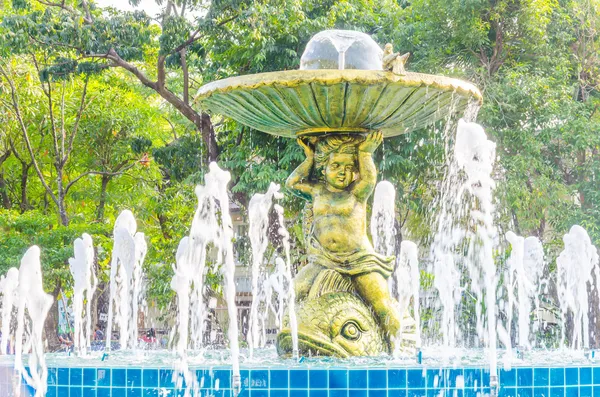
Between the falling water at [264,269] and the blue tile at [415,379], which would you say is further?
the falling water at [264,269]

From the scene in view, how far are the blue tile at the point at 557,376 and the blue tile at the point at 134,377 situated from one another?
2691 millimetres

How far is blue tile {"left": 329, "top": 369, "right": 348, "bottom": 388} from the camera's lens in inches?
232

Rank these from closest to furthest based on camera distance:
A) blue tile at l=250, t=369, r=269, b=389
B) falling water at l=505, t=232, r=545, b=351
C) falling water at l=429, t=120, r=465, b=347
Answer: blue tile at l=250, t=369, r=269, b=389, falling water at l=429, t=120, r=465, b=347, falling water at l=505, t=232, r=545, b=351

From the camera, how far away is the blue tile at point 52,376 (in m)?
6.50

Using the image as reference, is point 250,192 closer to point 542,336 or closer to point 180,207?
point 180,207

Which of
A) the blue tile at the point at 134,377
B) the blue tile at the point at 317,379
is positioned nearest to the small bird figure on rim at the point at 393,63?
the blue tile at the point at 317,379

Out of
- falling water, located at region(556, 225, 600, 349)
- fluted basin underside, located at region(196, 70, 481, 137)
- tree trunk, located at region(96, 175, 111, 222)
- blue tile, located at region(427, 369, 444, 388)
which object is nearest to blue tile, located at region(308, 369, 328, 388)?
blue tile, located at region(427, 369, 444, 388)

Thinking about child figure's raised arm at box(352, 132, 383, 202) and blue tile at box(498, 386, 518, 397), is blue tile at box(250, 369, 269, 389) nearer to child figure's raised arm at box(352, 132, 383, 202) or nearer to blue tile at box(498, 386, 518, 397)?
blue tile at box(498, 386, 518, 397)

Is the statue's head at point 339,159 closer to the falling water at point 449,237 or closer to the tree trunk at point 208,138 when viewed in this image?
the falling water at point 449,237

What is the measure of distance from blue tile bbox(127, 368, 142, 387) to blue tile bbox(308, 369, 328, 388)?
3.77ft

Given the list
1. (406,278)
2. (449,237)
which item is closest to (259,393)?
(406,278)

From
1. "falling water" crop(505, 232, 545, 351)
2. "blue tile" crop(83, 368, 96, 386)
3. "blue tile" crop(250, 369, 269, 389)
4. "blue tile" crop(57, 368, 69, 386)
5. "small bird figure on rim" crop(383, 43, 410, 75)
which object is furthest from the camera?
"falling water" crop(505, 232, 545, 351)

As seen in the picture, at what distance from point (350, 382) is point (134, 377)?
4.74ft

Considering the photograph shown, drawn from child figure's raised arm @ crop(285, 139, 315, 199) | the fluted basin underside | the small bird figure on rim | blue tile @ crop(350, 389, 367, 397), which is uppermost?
the small bird figure on rim
